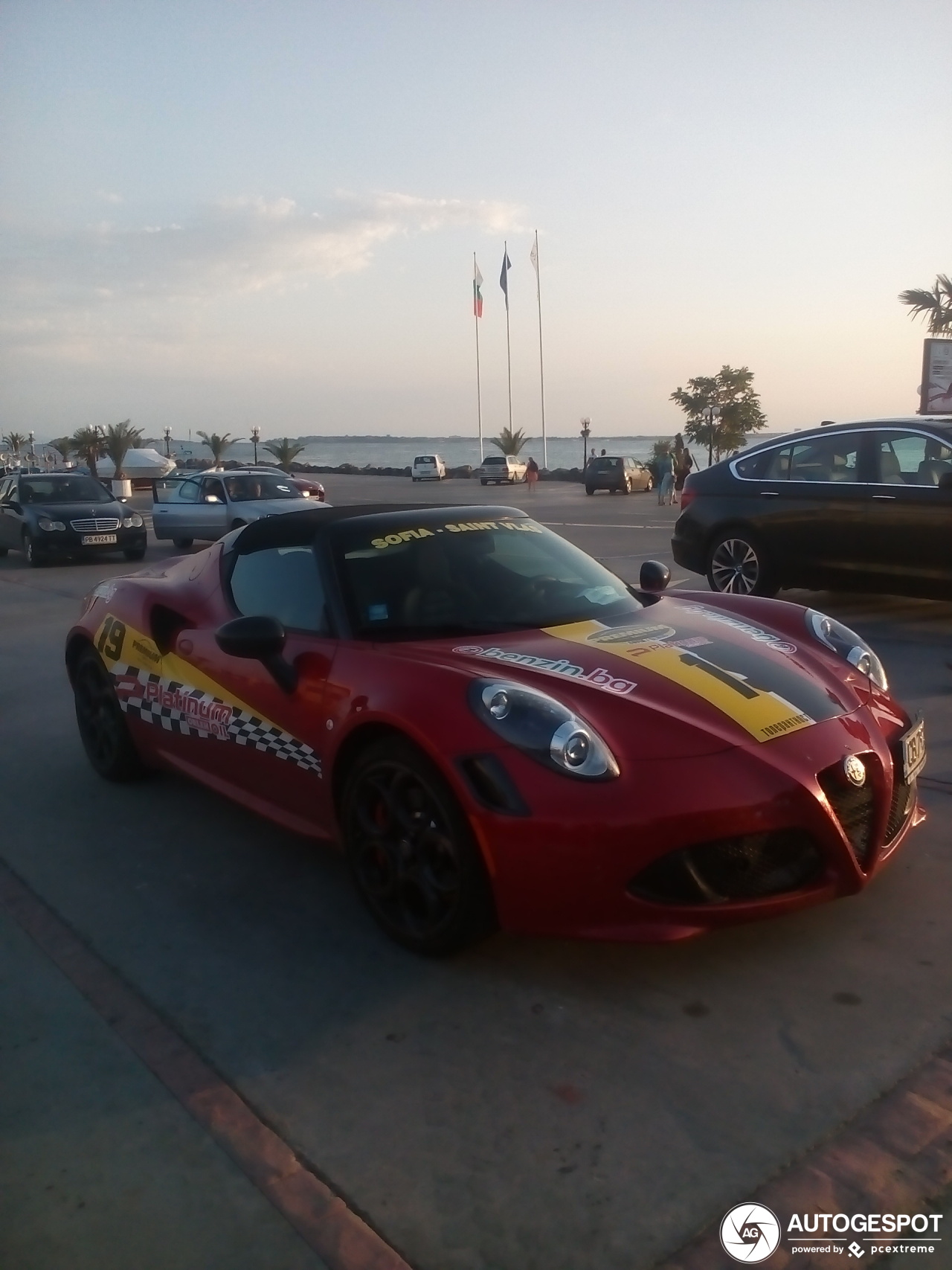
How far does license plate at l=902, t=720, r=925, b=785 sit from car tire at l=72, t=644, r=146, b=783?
10.9 ft

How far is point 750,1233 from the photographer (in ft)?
7.24

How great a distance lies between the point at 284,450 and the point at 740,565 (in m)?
55.5

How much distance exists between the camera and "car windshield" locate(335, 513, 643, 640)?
3.97 m

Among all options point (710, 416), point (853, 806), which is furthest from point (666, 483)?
point (710, 416)

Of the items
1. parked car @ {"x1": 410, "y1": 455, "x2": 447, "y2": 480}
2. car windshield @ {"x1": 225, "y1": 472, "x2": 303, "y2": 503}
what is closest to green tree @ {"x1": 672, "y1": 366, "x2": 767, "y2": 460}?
parked car @ {"x1": 410, "y1": 455, "x2": 447, "y2": 480}

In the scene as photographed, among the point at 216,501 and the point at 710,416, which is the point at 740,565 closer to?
the point at 216,501

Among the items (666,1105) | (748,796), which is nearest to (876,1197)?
(666,1105)

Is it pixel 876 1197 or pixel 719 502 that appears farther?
pixel 719 502

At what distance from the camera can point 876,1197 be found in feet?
7.50

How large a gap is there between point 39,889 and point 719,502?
22.6 feet

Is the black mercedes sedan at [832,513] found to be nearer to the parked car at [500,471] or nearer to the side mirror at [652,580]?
the side mirror at [652,580]

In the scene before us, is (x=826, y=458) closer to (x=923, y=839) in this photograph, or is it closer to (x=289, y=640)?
(x=923, y=839)

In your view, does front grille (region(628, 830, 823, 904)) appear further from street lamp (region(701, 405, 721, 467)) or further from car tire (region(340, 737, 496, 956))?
street lamp (region(701, 405, 721, 467))

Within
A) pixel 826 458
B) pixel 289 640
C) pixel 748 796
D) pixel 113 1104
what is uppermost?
pixel 826 458
